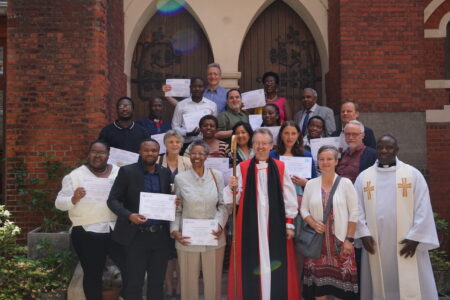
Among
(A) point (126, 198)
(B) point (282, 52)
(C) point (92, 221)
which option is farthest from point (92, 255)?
(B) point (282, 52)

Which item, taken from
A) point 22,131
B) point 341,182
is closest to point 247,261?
point 341,182

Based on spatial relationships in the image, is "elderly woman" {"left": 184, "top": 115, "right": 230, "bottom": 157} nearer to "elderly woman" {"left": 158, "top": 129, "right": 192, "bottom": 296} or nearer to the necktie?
"elderly woman" {"left": 158, "top": 129, "right": 192, "bottom": 296}

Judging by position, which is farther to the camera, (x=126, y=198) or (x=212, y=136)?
(x=212, y=136)

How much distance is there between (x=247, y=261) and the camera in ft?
15.4

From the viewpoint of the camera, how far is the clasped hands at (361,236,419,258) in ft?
15.2

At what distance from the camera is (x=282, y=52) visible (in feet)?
29.7

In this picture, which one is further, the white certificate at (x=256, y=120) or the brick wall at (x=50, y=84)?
the brick wall at (x=50, y=84)

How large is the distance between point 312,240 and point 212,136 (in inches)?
69.9

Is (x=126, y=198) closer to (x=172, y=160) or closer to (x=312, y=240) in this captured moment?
(x=172, y=160)

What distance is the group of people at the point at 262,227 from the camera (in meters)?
4.53

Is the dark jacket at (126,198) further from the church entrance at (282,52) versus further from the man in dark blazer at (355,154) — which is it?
the church entrance at (282,52)

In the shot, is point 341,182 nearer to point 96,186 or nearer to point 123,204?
point 123,204

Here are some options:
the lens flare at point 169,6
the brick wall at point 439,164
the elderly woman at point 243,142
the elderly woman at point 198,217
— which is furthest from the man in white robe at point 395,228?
the lens flare at point 169,6

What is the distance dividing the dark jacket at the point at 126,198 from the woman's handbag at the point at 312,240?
4.70ft
